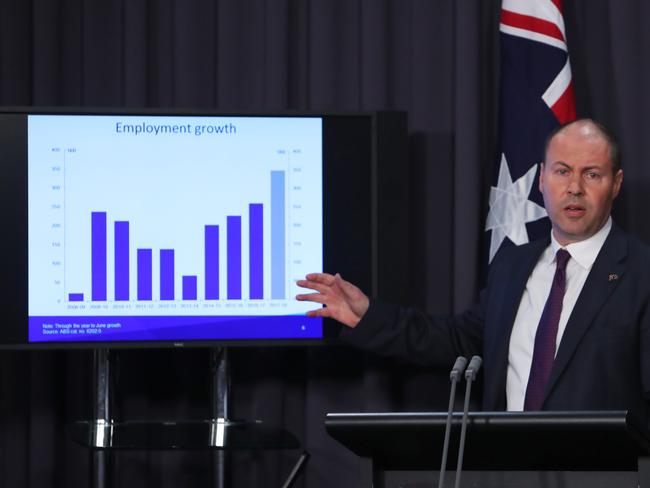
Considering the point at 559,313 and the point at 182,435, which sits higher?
the point at 559,313

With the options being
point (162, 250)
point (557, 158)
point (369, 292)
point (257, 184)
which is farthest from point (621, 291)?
point (162, 250)

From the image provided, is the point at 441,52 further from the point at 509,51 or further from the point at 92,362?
the point at 92,362

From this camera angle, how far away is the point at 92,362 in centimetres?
373

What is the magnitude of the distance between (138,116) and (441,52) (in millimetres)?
1109

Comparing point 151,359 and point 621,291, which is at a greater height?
point 621,291

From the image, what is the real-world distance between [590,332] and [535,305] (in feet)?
0.73

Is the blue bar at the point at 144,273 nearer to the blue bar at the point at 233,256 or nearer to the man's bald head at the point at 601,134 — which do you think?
the blue bar at the point at 233,256

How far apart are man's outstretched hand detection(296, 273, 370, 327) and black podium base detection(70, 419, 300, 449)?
43cm

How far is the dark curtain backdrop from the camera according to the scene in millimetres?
3789

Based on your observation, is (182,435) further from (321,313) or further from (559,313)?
(559,313)

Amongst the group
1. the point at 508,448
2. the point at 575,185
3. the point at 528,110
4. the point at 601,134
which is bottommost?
the point at 508,448

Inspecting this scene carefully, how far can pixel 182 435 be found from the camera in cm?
345

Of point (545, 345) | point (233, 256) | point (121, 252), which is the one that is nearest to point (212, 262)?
point (233, 256)

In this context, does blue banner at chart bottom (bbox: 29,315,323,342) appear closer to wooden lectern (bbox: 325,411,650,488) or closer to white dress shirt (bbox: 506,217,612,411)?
white dress shirt (bbox: 506,217,612,411)
